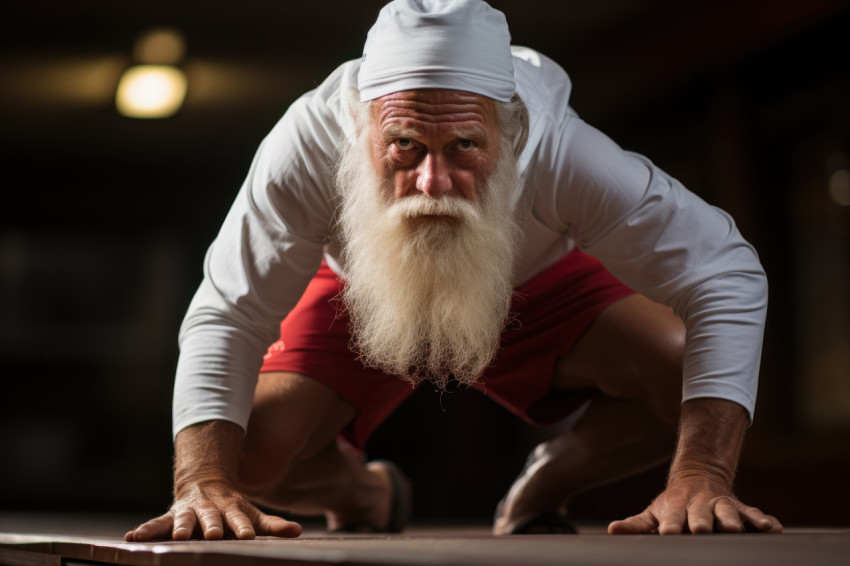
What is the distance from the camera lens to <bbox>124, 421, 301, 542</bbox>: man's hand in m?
1.33

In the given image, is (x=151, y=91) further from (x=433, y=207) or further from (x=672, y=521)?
(x=672, y=521)

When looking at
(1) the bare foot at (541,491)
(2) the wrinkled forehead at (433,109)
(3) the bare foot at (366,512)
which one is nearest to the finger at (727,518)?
(2) the wrinkled forehead at (433,109)

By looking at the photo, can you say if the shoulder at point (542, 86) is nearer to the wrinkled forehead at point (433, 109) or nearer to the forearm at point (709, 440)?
the wrinkled forehead at point (433, 109)

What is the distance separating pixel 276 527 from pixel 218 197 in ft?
9.42

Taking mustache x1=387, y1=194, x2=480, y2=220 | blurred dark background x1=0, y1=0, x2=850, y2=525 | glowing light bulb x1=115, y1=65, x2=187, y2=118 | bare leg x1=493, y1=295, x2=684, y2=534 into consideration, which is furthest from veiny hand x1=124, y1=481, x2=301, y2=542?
glowing light bulb x1=115, y1=65, x2=187, y2=118

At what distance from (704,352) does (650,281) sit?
0.53ft

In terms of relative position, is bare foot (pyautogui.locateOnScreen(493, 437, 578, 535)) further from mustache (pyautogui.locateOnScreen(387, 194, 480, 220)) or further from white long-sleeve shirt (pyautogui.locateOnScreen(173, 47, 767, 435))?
mustache (pyautogui.locateOnScreen(387, 194, 480, 220))

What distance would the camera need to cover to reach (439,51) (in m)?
1.57

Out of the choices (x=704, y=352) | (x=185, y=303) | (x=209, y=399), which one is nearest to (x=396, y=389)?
(x=209, y=399)

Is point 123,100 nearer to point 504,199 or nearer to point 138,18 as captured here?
point 138,18

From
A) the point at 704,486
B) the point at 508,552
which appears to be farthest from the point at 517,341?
the point at 508,552

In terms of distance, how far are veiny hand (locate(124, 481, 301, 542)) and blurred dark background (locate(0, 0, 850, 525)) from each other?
2410mm

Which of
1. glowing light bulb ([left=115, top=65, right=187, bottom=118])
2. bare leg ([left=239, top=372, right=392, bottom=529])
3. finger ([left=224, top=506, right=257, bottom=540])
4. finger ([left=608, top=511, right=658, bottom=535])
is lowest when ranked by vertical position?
finger ([left=608, top=511, right=658, bottom=535])

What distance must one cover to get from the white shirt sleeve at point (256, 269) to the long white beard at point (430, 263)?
2.3 inches
